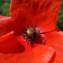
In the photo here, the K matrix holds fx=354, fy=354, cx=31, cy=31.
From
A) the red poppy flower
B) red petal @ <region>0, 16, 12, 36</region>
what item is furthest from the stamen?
red petal @ <region>0, 16, 12, 36</region>

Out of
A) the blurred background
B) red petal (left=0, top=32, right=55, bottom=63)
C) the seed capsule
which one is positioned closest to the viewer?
red petal (left=0, top=32, right=55, bottom=63)

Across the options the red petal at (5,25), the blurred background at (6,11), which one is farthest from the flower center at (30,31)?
the blurred background at (6,11)

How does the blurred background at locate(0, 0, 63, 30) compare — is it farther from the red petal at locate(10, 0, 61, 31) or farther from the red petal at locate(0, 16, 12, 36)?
the red petal at locate(0, 16, 12, 36)

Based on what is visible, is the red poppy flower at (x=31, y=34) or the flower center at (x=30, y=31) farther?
the flower center at (x=30, y=31)

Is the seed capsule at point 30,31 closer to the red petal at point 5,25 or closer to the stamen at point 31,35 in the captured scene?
the stamen at point 31,35

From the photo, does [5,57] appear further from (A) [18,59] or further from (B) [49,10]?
(B) [49,10]

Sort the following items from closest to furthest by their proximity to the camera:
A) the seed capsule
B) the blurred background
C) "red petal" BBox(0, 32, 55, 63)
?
"red petal" BBox(0, 32, 55, 63)
the seed capsule
the blurred background

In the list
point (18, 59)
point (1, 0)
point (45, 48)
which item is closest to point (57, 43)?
point (45, 48)
